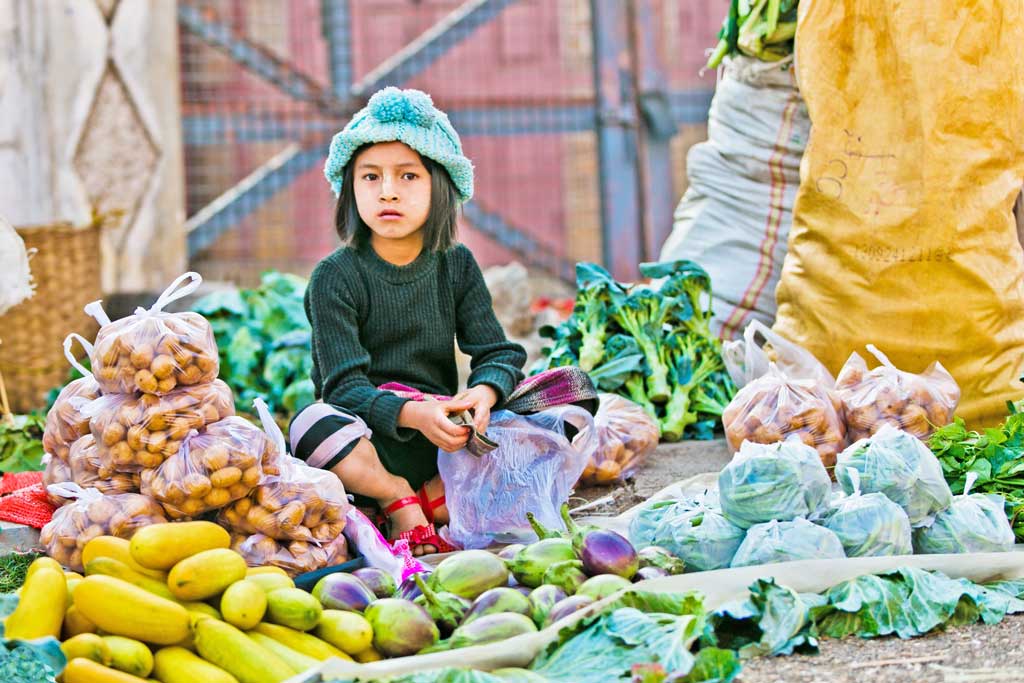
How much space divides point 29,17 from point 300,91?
1684 millimetres

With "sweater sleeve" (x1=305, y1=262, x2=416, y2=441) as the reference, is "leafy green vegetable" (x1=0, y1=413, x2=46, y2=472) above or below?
below

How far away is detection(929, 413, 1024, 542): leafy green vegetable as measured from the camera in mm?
3143

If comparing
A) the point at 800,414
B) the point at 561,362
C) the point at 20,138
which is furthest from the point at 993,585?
the point at 20,138

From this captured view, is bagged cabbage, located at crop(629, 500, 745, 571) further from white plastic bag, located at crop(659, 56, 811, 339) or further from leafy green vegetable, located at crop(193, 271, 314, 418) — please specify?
leafy green vegetable, located at crop(193, 271, 314, 418)

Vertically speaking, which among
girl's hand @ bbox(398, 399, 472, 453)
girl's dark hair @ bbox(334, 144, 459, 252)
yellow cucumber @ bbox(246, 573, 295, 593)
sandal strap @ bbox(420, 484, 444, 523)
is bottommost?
sandal strap @ bbox(420, 484, 444, 523)


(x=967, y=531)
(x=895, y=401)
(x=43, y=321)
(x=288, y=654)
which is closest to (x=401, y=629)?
(x=288, y=654)

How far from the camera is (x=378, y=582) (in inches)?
104

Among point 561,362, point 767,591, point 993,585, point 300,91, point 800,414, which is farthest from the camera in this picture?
point 300,91

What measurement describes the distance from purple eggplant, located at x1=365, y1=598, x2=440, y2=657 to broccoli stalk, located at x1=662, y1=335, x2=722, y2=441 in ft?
6.85

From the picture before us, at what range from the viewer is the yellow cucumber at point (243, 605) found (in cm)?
227

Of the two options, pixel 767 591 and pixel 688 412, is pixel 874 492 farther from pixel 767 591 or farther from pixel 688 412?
pixel 688 412

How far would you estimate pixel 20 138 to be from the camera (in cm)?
728

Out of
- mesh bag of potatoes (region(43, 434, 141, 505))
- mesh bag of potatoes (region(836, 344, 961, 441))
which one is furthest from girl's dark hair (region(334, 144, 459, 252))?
mesh bag of potatoes (region(836, 344, 961, 441))

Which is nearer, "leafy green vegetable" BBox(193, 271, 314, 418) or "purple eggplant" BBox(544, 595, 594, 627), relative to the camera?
"purple eggplant" BBox(544, 595, 594, 627)
